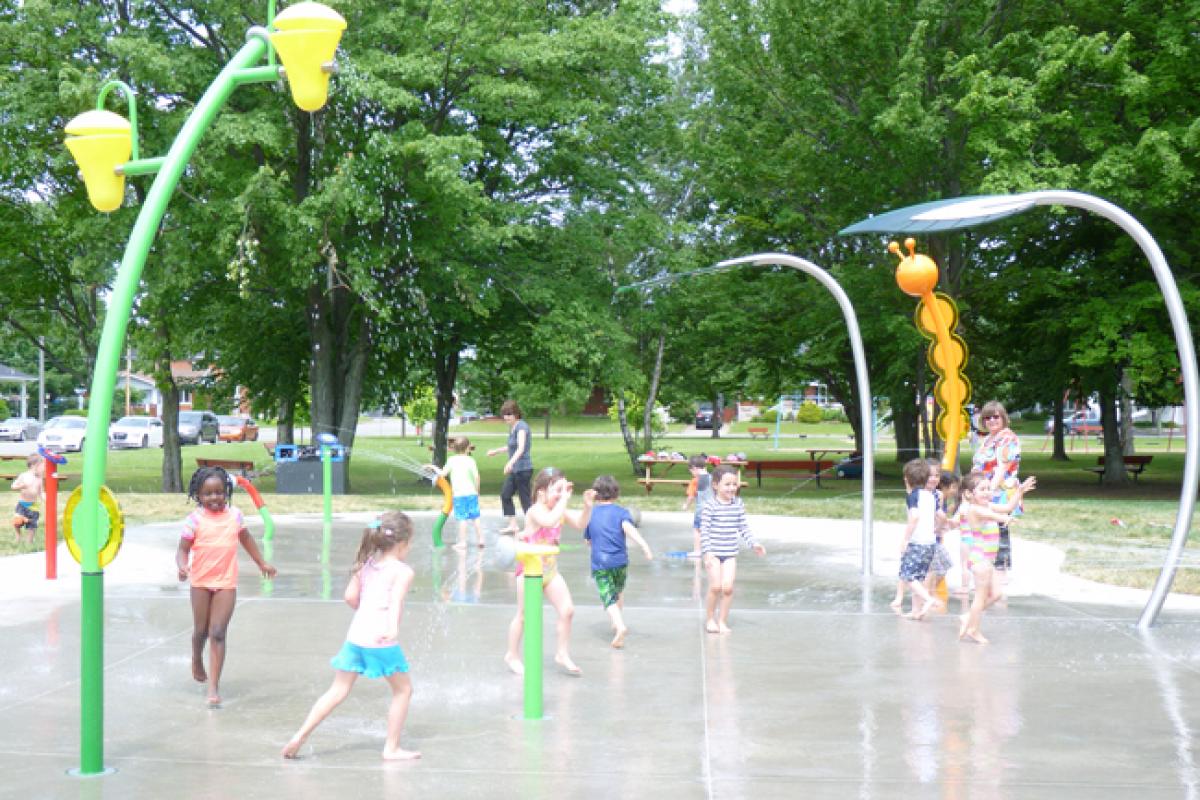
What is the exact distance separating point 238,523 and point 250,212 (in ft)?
57.5

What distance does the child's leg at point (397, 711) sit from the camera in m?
6.14

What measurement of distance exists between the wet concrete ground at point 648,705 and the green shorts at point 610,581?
1.29 ft

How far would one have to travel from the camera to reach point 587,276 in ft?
97.4

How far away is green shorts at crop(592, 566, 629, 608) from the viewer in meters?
8.98

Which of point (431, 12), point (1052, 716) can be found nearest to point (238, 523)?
point (1052, 716)

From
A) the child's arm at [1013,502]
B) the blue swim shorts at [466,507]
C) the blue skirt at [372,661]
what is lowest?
the blue skirt at [372,661]

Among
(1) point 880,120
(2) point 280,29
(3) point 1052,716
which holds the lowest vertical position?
(3) point 1052,716

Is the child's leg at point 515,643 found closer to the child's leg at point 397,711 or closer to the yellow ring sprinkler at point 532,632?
the yellow ring sprinkler at point 532,632

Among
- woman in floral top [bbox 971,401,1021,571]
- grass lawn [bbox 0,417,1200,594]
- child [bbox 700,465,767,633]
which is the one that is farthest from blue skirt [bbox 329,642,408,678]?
grass lawn [bbox 0,417,1200,594]

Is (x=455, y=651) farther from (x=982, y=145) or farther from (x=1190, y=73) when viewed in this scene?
(x=1190, y=73)

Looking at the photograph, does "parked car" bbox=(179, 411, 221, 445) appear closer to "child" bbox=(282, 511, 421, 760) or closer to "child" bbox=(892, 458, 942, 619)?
"child" bbox=(892, 458, 942, 619)

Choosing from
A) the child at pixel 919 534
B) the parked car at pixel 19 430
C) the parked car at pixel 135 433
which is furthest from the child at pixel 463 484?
the parked car at pixel 19 430

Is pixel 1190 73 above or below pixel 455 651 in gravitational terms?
above

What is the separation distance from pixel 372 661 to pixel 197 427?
55.8m
